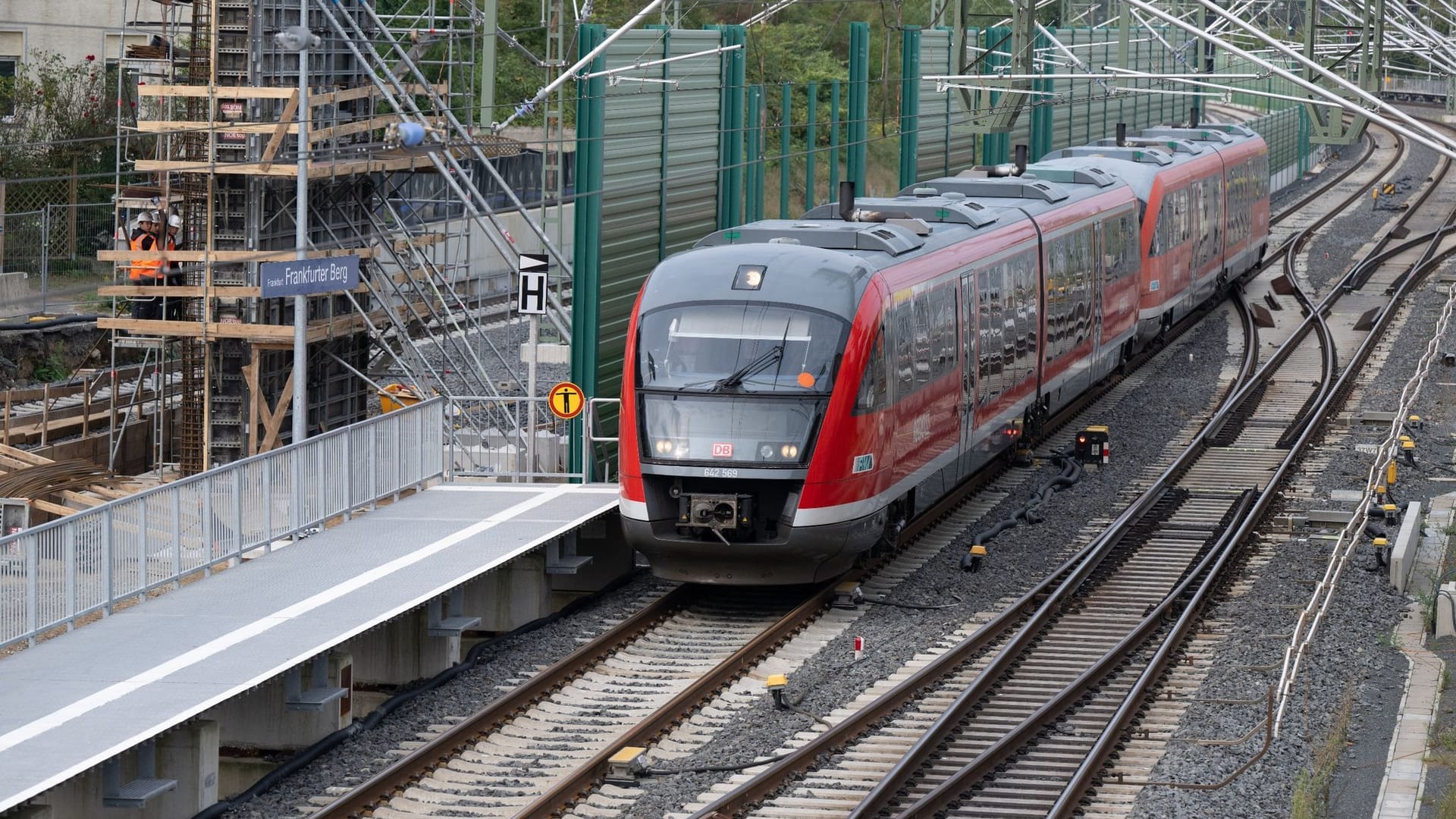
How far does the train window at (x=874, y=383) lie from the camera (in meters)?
17.5

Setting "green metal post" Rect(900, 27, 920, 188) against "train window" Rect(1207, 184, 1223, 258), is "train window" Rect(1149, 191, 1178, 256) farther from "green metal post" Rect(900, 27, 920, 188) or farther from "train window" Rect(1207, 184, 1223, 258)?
"green metal post" Rect(900, 27, 920, 188)

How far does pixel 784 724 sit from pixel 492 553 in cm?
368

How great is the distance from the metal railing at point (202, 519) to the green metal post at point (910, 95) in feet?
47.5

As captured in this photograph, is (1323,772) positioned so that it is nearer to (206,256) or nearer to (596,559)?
(596,559)

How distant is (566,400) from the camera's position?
2080 centimetres

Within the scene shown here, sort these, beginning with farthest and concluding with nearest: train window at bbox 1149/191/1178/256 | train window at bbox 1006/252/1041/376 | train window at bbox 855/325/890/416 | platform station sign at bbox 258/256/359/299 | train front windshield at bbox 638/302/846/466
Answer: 1. train window at bbox 1149/191/1178/256
2. train window at bbox 1006/252/1041/376
3. platform station sign at bbox 258/256/359/299
4. train window at bbox 855/325/890/416
5. train front windshield at bbox 638/302/846/466

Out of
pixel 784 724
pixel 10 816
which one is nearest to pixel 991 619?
pixel 784 724

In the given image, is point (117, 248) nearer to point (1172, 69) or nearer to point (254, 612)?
point (254, 612)

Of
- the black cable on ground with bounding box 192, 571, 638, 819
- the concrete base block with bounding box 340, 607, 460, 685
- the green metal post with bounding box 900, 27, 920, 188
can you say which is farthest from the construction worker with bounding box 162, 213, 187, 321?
the green metal post with bounding box 900, 27, 920, 188

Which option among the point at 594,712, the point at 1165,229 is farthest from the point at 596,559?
the point at 1165,229


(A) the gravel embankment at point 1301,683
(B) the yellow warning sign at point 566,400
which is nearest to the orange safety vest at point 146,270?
(B) the yellow warning sign at point 566,400

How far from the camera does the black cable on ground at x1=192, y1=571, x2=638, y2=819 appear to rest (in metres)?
13.2

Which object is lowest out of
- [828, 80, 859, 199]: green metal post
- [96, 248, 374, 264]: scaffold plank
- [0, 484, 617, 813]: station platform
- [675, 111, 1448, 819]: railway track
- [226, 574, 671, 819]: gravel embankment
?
[226, 574, 671, 819]: gravel embankment

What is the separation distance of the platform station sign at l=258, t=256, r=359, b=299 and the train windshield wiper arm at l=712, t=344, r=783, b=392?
4.91 m
